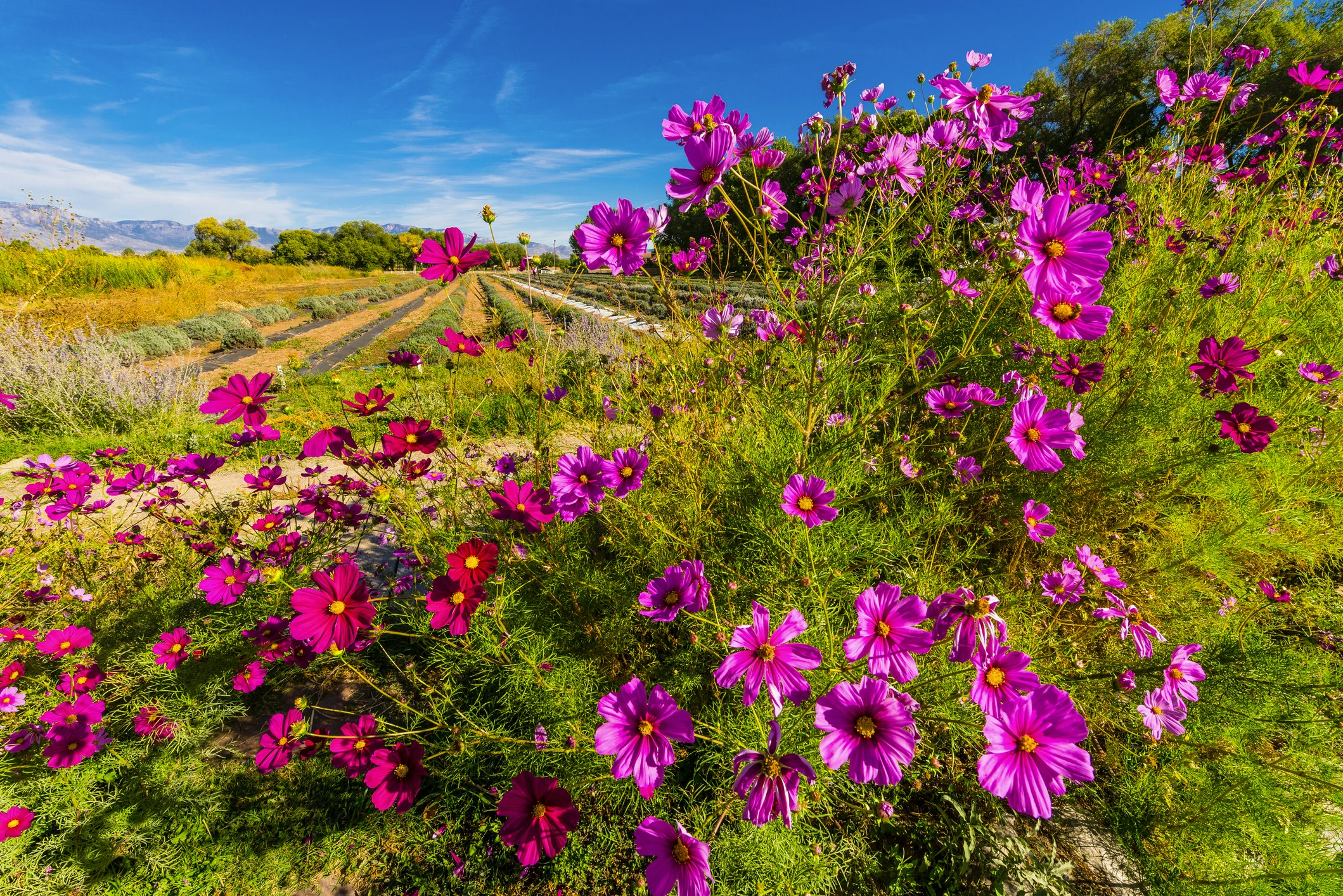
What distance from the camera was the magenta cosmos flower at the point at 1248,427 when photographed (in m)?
1.08

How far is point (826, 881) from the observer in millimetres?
1129

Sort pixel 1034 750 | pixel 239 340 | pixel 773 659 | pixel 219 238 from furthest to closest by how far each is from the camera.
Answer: pixel 219 238 → pixel 239 340 → pixel 773 659 → pixel 1034 750

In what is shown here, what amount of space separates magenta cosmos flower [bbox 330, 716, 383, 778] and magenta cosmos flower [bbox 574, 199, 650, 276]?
1214mm

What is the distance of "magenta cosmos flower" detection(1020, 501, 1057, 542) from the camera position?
1180 millimetres

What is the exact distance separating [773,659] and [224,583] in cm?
172

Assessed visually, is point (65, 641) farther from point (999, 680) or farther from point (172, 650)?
point (999, 680)

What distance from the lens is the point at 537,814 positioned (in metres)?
0.95

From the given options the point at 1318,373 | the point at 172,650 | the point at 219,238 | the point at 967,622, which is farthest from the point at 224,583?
the point at 219,238

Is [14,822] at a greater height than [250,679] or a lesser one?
lesser

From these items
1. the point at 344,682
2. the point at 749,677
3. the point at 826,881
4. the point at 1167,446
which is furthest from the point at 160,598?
the point at 1167,446

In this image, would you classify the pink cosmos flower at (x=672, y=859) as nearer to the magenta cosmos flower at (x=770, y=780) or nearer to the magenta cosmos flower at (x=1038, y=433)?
the magenta cosmos flower at (x=770, y=780)

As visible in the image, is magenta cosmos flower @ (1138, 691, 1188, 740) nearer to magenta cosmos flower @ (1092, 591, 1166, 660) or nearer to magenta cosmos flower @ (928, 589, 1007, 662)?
magenta cosmos flower @ (1092, 591, 1166, 660)

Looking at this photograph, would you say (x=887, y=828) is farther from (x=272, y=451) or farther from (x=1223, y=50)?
(x=272, y=451)

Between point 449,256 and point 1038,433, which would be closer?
point 1038,433
